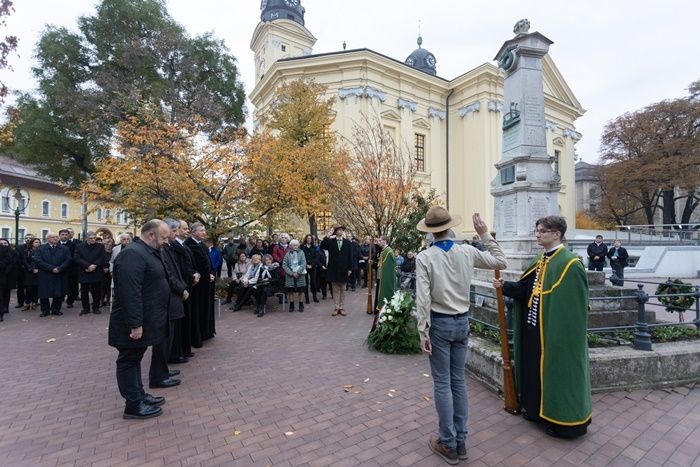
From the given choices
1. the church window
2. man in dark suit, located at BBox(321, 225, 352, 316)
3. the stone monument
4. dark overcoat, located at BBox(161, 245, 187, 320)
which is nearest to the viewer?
dark overcoat, located at BBox(161, 245, 187, 320)

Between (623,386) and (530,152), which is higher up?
(530,152)

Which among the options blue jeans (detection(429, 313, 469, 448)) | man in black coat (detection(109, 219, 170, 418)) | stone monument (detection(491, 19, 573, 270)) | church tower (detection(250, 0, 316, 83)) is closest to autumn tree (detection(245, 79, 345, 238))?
stone monument (detection(491, 19, 573, 270))

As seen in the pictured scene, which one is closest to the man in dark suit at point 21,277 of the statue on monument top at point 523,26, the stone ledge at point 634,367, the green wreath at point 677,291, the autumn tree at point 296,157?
the autumn tree at point 296,157

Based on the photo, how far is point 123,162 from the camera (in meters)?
12.8

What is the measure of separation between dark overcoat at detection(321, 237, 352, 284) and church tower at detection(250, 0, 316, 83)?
99.1 ft

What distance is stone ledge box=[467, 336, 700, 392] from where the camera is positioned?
14.5ft

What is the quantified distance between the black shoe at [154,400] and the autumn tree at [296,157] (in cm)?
905

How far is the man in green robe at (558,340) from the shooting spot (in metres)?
3.46

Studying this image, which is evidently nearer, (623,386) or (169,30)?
(623,386)

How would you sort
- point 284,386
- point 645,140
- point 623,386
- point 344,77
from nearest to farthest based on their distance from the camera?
point 623,386 → point 284,386 → point 344,77 → point 645,140

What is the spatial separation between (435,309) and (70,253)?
10690mm

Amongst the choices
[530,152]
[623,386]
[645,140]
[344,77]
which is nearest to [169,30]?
[344,77]

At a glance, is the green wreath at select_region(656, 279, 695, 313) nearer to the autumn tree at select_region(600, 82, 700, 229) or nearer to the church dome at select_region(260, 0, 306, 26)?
the autumn tree at select_region(600, 82, 700, 229)

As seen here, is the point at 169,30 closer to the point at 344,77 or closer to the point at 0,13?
the point at 0,13
